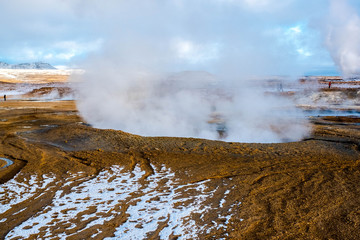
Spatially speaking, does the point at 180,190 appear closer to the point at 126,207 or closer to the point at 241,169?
the point at 126,207

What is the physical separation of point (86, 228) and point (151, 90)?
Answer: 13651 millimetres

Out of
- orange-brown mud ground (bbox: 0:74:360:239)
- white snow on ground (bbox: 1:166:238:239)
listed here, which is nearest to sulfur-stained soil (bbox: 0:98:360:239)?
orange-brown mud ground (bbox: 0:74:360:239)

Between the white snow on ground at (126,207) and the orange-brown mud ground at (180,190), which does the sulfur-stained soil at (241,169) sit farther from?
the white snow on ground at (126,207)

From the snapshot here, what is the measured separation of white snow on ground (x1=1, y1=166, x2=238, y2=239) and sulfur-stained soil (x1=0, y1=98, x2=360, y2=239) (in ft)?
0.47

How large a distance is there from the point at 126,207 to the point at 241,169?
2.77 metres

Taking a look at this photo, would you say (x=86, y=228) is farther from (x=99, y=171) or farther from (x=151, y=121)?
(x=151, y=121)

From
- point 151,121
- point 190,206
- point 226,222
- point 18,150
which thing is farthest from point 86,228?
point 151,121

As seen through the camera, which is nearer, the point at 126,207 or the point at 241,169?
the point at 126,207

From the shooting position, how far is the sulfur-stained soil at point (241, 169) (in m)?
3.73

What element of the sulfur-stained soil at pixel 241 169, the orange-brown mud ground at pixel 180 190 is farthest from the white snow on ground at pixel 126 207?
the sulfur-stained soil at pixel 241 169

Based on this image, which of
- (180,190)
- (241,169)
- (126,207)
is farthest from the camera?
(241,169)

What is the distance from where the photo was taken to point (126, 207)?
4254 millimetres

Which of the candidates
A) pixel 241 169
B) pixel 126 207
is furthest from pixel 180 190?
pixel 241 169

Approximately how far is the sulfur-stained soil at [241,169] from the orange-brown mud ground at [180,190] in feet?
0.07
